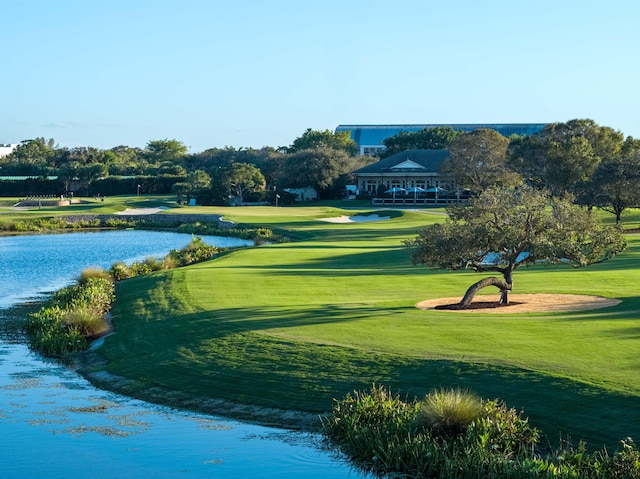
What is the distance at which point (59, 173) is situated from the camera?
137 m

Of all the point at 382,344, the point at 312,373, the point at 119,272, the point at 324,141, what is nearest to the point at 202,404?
the point at 312,373

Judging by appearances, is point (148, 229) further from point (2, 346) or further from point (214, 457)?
point (214, 457)

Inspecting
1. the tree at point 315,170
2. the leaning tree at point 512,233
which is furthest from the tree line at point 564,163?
the leaning tree at point 512,233

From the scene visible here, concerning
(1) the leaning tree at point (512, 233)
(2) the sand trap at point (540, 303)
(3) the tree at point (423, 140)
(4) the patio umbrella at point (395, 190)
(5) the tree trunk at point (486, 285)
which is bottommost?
(2) the sand trap at point (540, 303)

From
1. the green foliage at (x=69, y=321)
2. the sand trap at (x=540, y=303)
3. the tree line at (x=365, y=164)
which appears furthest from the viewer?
the tree line at (x=365, y=164)

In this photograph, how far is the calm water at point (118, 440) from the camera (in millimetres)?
15492

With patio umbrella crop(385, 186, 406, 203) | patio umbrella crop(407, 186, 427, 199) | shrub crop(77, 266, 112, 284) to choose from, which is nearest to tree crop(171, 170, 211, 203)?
patio umbrella crop(385, 186, 406, 203)

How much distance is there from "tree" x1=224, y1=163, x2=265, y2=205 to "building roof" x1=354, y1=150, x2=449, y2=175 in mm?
13389

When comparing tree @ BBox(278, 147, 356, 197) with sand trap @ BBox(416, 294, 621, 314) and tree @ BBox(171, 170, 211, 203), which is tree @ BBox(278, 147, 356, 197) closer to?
tree @ BBox(171, 170, 211, 203)

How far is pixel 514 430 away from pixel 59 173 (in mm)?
129941

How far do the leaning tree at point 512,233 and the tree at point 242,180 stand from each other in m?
85.6

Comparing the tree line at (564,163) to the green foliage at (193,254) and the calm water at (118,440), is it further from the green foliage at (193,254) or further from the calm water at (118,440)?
the calm water at (118,440)

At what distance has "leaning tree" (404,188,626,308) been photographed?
24.6 meters

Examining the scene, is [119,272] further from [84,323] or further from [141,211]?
[141,211]
